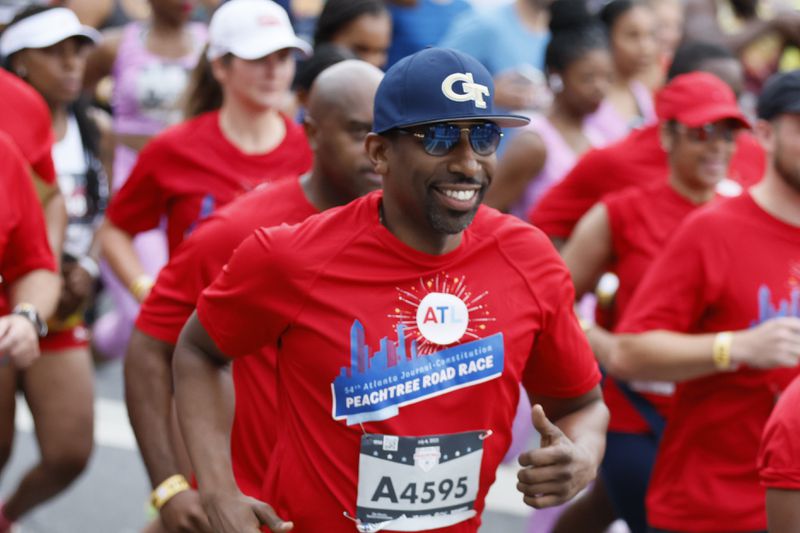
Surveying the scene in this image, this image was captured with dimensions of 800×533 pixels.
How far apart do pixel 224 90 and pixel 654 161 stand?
1779mm

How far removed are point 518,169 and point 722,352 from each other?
2611 mm

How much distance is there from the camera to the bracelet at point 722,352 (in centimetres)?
471

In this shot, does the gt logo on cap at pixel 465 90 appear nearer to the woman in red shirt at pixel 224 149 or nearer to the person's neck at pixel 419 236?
the person's neck at pixel 419 236

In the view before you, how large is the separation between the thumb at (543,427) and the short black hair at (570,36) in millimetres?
4171

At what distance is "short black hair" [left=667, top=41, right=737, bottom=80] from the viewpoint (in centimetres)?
696

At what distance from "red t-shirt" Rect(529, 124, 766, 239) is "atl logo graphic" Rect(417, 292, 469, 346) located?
2.71m

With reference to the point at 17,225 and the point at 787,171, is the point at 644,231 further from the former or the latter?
the point at 17,225

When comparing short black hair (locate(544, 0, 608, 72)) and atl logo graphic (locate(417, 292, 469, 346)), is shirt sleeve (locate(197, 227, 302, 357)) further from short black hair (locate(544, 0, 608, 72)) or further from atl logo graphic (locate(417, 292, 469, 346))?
short black hair (locate(544, 0, 608, 72))

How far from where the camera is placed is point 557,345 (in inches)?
150

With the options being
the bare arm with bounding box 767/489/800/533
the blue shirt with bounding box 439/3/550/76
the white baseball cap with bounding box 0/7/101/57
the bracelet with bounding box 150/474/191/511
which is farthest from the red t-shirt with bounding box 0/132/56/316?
the blue shirt with bounding box 439/3/550/76

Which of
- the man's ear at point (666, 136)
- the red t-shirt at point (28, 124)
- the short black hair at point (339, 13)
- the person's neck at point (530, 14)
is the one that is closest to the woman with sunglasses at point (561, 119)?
the person's neck at point (530, 14)

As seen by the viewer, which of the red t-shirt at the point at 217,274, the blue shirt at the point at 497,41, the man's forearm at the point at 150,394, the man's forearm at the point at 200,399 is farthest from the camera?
the blue shirt at the point at 497,41

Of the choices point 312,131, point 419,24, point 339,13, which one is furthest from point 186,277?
point 419,24

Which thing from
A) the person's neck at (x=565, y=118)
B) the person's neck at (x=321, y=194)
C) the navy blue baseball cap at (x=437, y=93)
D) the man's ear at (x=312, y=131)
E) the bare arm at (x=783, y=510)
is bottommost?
the person's neck at (x=565, y=118)
